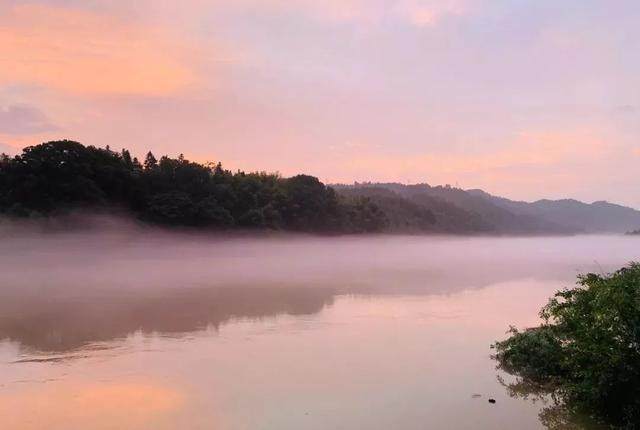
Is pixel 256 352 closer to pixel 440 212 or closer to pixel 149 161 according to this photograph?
pixel 149 161

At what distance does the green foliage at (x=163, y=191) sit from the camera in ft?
164

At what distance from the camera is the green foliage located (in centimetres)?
4991

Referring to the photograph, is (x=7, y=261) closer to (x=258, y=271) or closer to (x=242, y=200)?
(x=258, y=271)

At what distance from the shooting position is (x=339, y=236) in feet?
283

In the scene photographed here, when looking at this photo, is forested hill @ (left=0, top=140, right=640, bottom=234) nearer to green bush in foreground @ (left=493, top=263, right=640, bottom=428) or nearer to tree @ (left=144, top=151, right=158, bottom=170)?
tree @ (left=144, top=151, right=158, bottom=170)

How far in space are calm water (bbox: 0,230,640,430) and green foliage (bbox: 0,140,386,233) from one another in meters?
23.0

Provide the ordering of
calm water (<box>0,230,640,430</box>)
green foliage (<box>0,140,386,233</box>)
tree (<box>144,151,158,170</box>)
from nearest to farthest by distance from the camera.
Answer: calm water (<box>0,230,640,430</box>) → green foliage (<box>0,140,386,233</box>) → tree (<box>144,151,158,170</box>)

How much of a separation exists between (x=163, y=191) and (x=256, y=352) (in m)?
50.2

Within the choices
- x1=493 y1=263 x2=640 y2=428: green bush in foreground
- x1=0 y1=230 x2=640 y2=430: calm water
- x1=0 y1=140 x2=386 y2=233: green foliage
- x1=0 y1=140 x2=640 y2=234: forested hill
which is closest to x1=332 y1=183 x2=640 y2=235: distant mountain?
x1=0 y1=140 x2=640 y2=234: forested hill

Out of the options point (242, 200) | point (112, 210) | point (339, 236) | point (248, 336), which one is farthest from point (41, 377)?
point (339, 236)

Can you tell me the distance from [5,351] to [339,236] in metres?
73.8

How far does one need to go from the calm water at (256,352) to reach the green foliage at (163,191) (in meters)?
23.0

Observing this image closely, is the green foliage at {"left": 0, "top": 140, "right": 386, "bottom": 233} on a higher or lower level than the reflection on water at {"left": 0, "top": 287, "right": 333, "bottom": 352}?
higher

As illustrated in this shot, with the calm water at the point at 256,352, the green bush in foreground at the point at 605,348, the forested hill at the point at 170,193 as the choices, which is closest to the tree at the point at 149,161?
the forested hill at the point at 170,193
